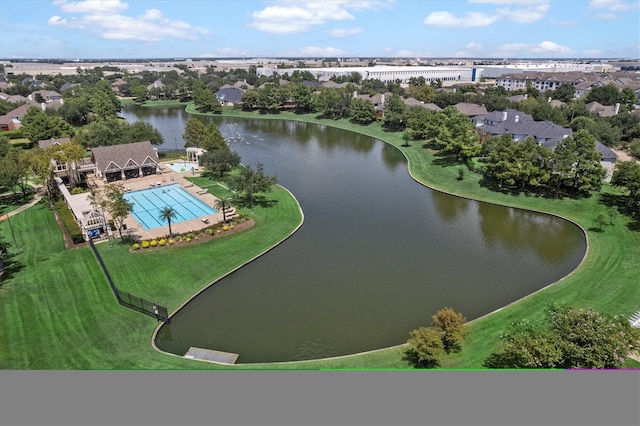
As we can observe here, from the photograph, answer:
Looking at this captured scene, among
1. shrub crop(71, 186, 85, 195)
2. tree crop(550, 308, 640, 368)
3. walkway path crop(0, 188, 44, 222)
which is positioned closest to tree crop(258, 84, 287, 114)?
shrub crop(71, 186, 85, 195)

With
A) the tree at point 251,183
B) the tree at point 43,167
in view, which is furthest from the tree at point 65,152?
the tree at point 251,183

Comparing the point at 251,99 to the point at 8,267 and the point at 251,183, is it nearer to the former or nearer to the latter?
the point at 251,183

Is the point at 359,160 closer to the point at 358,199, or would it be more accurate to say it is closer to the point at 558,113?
the point at 358,199

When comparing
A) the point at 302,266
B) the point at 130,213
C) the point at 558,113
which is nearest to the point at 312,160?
the point at 130,213

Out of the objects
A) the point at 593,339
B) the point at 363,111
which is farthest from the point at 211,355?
the point at 363,111

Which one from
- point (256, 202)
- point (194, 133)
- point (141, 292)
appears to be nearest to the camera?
point (141, 292)
